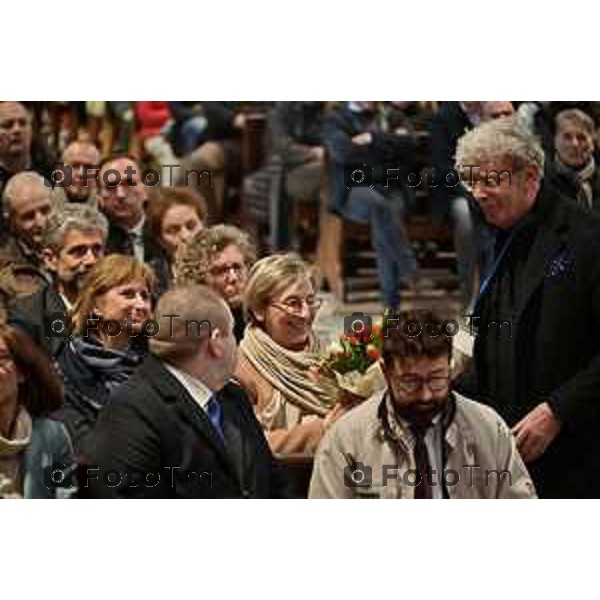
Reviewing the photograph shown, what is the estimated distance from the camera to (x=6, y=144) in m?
5.88

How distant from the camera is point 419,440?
19.0ft

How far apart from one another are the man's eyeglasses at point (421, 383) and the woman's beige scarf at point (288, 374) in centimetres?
17

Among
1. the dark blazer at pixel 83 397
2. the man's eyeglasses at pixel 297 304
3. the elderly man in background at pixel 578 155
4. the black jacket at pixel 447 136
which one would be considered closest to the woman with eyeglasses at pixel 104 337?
the dark blazer at pixel 83 397

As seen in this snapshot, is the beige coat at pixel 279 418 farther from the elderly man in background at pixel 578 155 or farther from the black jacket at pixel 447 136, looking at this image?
the elderly man in background at pixel 578 155

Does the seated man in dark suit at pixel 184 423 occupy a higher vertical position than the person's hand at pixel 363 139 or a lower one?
lower

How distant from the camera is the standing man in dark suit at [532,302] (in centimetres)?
580

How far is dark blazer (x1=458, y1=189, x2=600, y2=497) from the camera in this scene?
19.0 ft

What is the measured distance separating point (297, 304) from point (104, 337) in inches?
18.2

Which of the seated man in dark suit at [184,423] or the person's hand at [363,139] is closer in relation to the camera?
the seated man in dark suit at [184,423]

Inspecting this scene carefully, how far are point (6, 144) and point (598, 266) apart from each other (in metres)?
1.44

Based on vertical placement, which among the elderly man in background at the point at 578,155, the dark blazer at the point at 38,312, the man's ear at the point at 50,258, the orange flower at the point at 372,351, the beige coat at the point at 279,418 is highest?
the elderly man in background at the point at 578,155

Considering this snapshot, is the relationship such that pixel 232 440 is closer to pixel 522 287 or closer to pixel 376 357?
pixel 376 357

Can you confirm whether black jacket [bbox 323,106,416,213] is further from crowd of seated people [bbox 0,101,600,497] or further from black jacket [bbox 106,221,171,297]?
black jacket [bbox 106,221,171,297]

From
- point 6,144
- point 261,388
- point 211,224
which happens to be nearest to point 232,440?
point 261,388
